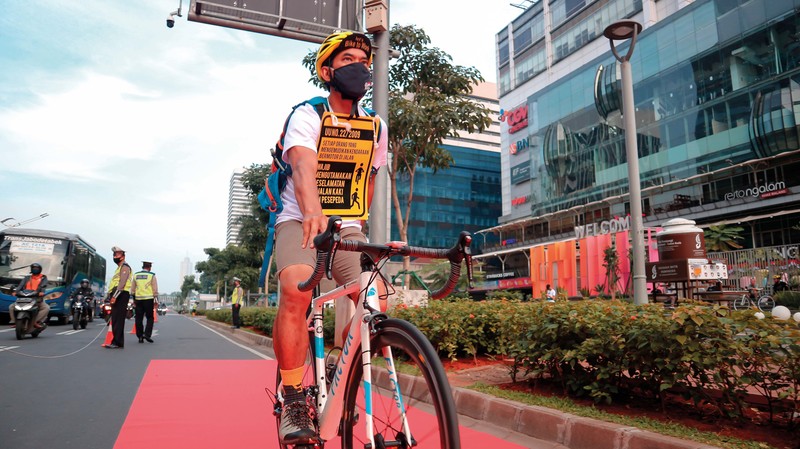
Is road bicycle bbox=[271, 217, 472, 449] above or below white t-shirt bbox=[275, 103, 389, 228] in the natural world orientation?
below

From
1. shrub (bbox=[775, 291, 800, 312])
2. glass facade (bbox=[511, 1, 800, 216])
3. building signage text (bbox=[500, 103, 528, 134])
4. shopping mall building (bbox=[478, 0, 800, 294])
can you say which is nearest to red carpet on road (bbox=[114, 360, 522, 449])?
shrub (bbox=[775, 291, 800, 312])

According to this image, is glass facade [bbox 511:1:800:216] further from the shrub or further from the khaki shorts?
the khaki shorts

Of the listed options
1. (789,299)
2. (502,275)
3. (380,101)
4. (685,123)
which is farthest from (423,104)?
(502,275)

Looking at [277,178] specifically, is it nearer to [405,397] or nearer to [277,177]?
[277,177]

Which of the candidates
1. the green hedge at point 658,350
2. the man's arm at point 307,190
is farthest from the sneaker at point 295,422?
the green hedge at point 658,350

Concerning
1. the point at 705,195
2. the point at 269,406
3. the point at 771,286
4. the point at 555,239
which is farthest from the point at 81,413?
the point at 555,239

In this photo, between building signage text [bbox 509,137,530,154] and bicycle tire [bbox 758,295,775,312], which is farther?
building signage text [bbox 509,137,530,154]

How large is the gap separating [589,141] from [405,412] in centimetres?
4745

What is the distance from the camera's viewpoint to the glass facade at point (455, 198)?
76.9m

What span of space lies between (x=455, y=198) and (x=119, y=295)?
71296 mm

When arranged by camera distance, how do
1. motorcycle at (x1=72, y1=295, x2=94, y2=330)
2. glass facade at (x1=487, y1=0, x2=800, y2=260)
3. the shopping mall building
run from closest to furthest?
motorcycle at (x1=72, y1=295, x2=94, y2=330) < glass facade at (x1=487, y1=0, x2=800, y2=260) < the shopping mall building

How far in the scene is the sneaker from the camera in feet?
7.39

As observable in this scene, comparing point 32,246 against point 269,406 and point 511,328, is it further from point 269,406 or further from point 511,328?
point 511,328

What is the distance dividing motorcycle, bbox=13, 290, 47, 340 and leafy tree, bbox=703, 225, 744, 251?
30.9 m
